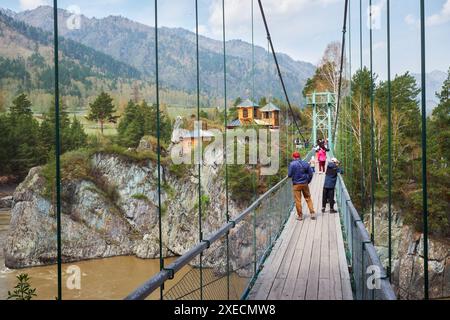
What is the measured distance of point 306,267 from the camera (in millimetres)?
3814

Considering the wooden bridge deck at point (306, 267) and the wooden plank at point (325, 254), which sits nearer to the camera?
the wooden bridge deck at point (306, 267)

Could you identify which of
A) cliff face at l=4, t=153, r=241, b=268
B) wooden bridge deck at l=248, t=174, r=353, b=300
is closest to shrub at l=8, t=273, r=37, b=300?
wooden bridge deck at l=248, t=174, r=353, b=300

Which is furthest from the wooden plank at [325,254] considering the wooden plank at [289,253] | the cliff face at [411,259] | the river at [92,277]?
the river at [92,277]

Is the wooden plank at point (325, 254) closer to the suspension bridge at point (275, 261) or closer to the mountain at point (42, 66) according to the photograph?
the suspension bridge at point (275, 261)

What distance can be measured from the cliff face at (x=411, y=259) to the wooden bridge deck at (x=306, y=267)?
13565mm

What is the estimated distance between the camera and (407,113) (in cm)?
1806

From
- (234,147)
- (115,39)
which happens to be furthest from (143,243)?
(115,39)

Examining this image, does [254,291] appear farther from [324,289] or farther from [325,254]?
[325,254]

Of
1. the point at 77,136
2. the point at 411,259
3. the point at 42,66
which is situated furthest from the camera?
the point at 77,136

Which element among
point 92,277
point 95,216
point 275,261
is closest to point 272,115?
point 95,216

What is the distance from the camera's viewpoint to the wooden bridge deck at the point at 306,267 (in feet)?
10.2

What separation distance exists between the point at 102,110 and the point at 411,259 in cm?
3260

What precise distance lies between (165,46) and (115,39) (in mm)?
12183
